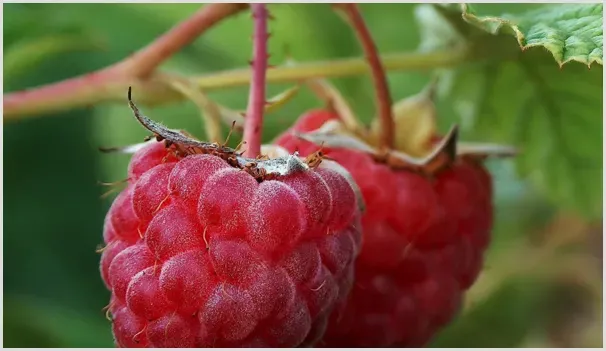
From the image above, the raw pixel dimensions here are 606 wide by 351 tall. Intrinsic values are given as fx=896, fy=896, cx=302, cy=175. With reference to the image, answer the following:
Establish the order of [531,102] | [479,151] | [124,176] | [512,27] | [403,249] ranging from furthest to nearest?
1. [124,176]
2. [531,102]
3. [479,151]
4. [403,249]
5. [512,27]

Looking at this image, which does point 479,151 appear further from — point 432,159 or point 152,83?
point 152,83

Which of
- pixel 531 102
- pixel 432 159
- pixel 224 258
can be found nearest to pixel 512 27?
pixel 432 159

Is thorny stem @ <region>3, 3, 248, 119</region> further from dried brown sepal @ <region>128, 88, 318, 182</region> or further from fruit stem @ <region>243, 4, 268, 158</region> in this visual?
dried brown sepal @ <region>128, 88, 318, 182</region>

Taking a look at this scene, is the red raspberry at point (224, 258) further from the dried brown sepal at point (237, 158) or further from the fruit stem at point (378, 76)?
the fruit stem at point (378, 76)

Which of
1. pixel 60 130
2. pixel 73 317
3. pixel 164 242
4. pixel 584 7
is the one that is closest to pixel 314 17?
pixel 60 130

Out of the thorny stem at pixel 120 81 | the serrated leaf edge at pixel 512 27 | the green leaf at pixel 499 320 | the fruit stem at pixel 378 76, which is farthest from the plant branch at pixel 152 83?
the green leaf at pixel 499 320
